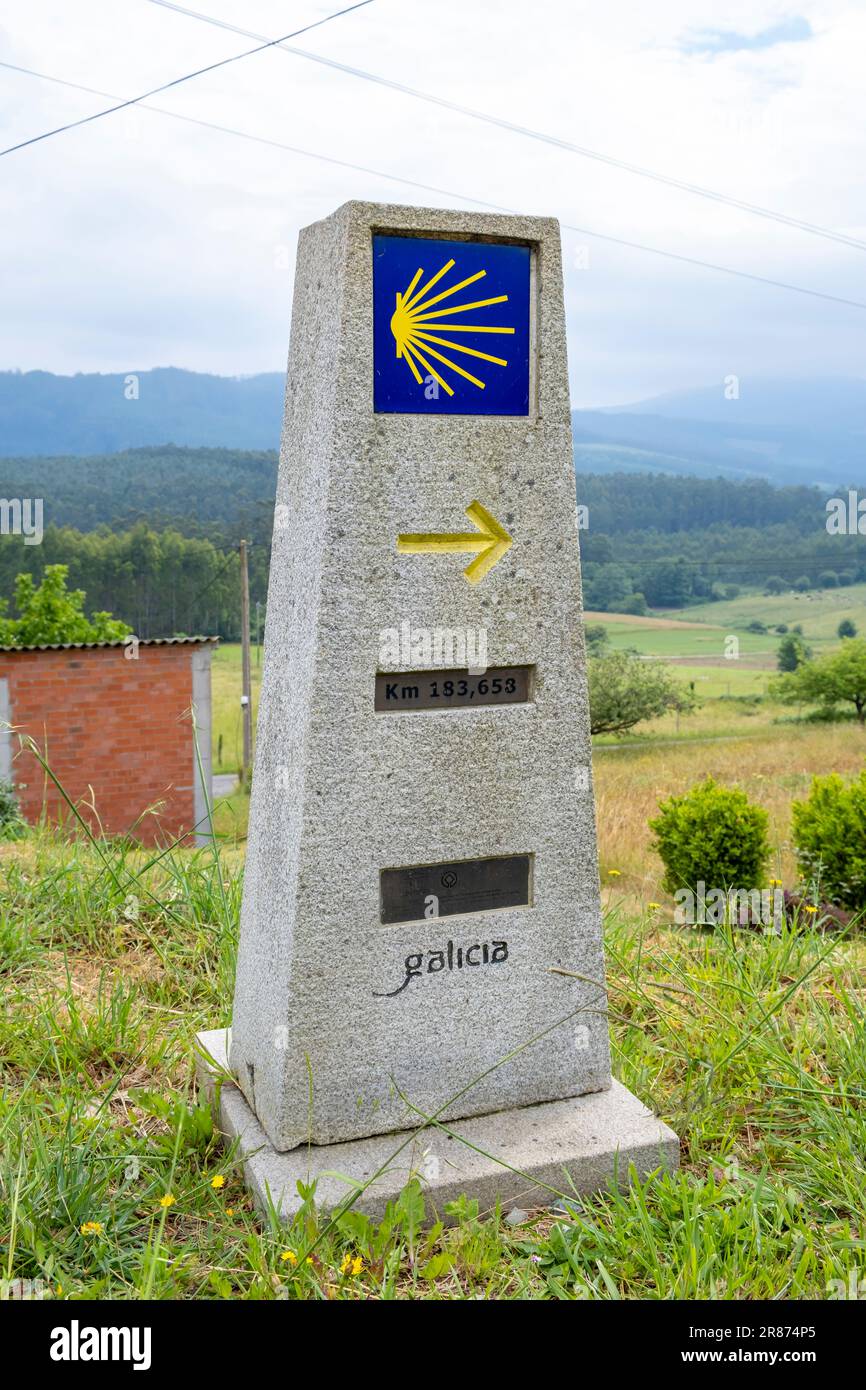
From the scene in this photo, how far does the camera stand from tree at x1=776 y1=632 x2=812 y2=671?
2165 inches

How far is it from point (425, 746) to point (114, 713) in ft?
55.4

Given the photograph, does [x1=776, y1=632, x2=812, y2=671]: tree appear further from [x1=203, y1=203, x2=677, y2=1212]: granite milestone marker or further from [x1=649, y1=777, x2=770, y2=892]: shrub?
[x1=203, y1=203, x2=677, y2=1212]: granite milestone marker

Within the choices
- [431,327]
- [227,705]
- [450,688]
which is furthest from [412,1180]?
[227,705]

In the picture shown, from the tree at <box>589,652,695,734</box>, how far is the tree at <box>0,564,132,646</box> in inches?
654

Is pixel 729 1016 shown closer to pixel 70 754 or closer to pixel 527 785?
pixel 527 785

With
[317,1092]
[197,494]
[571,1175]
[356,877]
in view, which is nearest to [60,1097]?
[317,1092]

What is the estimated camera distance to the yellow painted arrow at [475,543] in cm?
277

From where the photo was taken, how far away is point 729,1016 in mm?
3488

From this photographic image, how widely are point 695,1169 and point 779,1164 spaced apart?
0.22 meters

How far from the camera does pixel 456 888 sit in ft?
9.64

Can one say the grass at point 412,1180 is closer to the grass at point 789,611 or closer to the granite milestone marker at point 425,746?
the granite milestone marker at point 425,746

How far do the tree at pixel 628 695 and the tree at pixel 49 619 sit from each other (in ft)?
54.5

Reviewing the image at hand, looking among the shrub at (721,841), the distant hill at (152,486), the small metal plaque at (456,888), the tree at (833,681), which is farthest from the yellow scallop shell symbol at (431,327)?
the distant hill at (152,486)

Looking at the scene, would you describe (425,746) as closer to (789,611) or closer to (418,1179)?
(418,1179)
